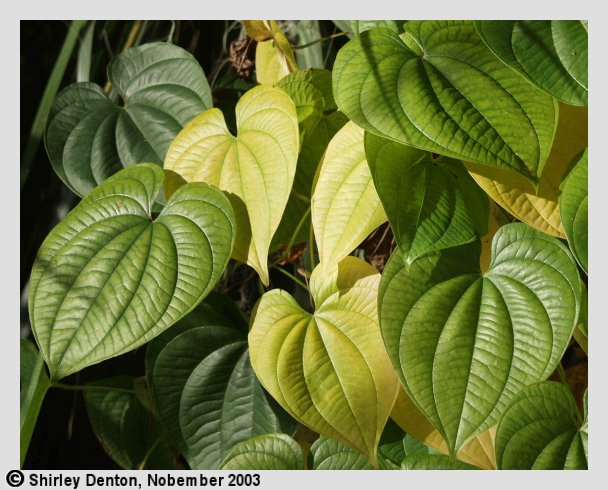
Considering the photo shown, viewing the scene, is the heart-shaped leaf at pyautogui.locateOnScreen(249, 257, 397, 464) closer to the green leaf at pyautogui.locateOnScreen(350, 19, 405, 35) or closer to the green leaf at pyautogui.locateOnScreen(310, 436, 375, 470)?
the green leaf at pyautogui.locateOnScreen(310, 436, 375, 470)

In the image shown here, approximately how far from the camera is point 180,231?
75cm

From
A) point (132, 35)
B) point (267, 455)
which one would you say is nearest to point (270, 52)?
point (132, 35)

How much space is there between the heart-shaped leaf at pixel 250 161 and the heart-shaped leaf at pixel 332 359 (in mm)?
72

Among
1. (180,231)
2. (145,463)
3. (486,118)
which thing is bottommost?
(145,463)

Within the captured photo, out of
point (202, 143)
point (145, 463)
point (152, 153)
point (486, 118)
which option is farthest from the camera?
point (145, 463)

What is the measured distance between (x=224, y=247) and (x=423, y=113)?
0.24 metres

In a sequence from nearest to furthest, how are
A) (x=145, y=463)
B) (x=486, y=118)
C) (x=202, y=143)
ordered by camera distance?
(x=486, y=118), (x=202, y=143), (x=145, y=463)

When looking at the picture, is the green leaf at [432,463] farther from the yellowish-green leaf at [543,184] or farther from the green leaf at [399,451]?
the yellowish-green leaf at [543,184]

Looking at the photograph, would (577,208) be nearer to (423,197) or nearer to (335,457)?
(423,197)

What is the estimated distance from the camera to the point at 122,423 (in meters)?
1.08

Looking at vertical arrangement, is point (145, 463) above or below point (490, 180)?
below

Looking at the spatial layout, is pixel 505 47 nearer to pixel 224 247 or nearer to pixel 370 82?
pixel 370 82
